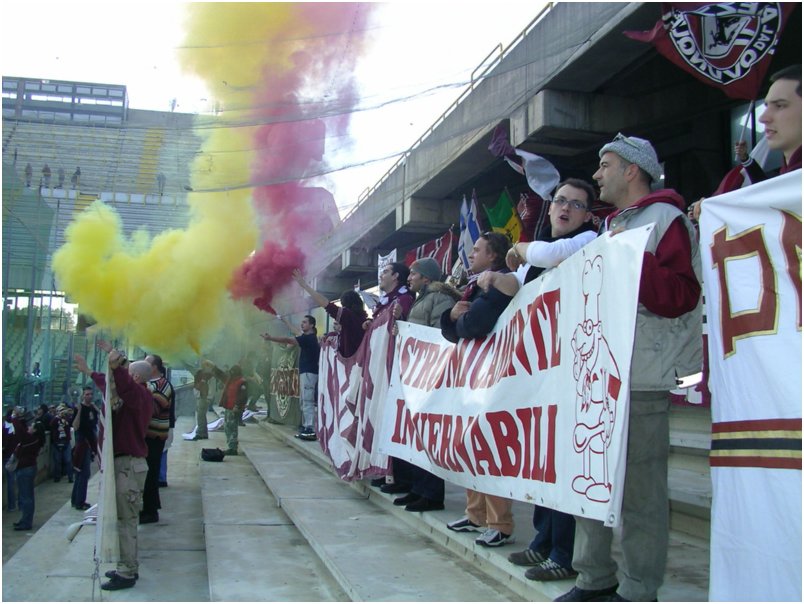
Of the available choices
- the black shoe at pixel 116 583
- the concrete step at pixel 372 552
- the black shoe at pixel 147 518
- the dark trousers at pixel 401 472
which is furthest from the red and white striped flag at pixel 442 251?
the black shoe at pixel 116 583

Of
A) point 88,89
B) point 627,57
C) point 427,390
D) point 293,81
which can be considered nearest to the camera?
point 427,390

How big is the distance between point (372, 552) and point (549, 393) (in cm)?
207

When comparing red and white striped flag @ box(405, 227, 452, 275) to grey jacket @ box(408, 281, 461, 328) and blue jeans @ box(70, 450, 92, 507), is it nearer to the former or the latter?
blue jeans @ box(70, 450, 92, 507)

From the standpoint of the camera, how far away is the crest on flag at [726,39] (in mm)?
5418

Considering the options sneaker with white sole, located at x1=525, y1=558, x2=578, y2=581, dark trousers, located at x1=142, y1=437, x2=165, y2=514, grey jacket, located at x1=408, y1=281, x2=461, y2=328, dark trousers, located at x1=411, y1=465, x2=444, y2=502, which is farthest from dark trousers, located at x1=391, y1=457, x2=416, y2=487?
dark trousers, located at x1=142, y1=437, x2=165, y2=514

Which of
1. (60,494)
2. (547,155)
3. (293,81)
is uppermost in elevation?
(293,81)

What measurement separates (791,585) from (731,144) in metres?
8.59

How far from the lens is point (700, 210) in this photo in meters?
2.77

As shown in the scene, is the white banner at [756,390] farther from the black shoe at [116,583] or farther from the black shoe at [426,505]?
the black shoe at [116,583]

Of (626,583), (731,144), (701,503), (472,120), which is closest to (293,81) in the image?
(472,120)

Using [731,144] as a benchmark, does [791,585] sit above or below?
below

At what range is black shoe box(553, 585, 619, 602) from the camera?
301 cm

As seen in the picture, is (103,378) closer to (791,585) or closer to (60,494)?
(791,585)

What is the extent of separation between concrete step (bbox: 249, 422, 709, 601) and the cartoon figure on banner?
76 cm
